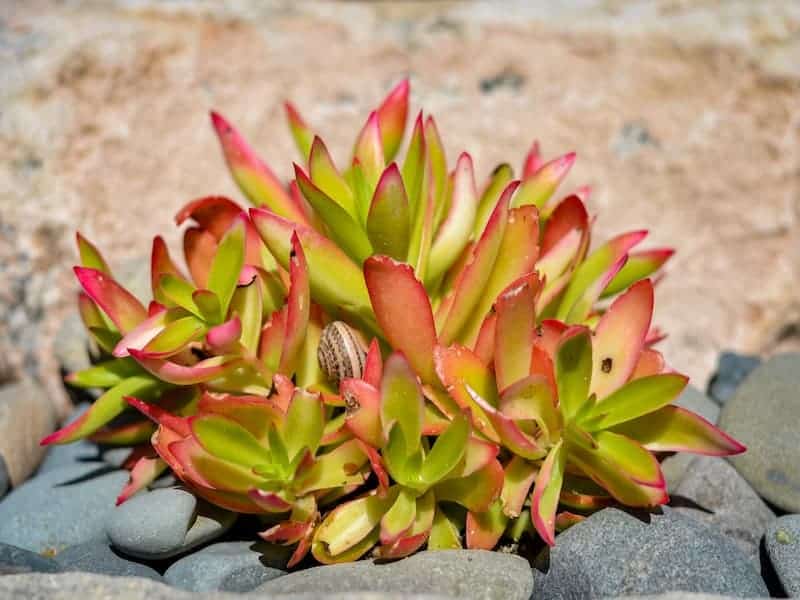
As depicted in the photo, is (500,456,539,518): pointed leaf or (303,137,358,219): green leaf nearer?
(500,456,539,518): pointed leaf

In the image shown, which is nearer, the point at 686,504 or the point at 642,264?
the point at 686,504

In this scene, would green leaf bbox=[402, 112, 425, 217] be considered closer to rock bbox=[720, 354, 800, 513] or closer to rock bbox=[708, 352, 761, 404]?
rock bbox=[720, 354, 800, 513]

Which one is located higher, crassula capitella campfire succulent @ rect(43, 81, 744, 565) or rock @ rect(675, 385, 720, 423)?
crassula capitella campfire succulent @ rect(43, 81, 744, 565)

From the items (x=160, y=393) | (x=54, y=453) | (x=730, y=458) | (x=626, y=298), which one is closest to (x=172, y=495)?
(x=160, y=393)

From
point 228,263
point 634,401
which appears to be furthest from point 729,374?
point 228,263

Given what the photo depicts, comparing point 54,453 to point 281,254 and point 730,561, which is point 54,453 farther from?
point 730,561

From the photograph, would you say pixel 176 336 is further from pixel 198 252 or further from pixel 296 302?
pixel 198 252

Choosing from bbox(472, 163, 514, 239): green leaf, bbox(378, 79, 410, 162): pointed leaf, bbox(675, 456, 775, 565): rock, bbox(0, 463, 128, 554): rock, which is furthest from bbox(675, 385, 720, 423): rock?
bbox(0, 463, 128, 554): rock
